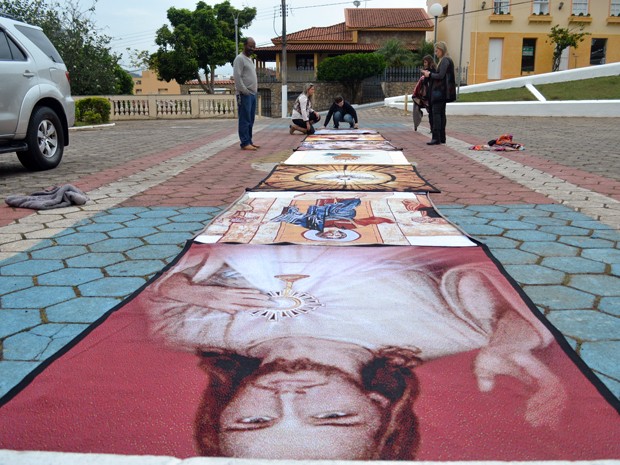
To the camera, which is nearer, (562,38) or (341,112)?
(341,112)

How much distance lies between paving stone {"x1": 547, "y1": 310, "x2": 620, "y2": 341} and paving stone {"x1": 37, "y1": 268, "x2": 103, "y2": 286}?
2.38 meters

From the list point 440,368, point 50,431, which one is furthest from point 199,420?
point 440,368

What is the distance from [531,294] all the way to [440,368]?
1.02m

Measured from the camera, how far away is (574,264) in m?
3.33

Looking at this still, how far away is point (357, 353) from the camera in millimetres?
2191

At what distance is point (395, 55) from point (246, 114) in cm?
3064

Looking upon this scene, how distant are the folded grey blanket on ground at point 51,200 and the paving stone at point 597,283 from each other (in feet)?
13.5

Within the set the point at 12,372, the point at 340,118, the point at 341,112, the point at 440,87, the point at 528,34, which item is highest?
the point at 528,34

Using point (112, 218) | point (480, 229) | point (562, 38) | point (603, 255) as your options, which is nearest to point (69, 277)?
point (112, 218)

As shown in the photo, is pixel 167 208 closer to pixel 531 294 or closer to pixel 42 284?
pixel 42 284

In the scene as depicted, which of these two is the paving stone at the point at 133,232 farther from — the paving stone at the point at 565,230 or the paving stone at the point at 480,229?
the paving stone at the point at 565,230

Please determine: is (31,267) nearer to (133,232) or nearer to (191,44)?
(133,232)

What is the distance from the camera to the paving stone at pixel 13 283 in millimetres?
3027

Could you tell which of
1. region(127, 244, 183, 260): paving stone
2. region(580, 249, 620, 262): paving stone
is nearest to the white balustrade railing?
region(127, 244, 183, 260): paving stone
